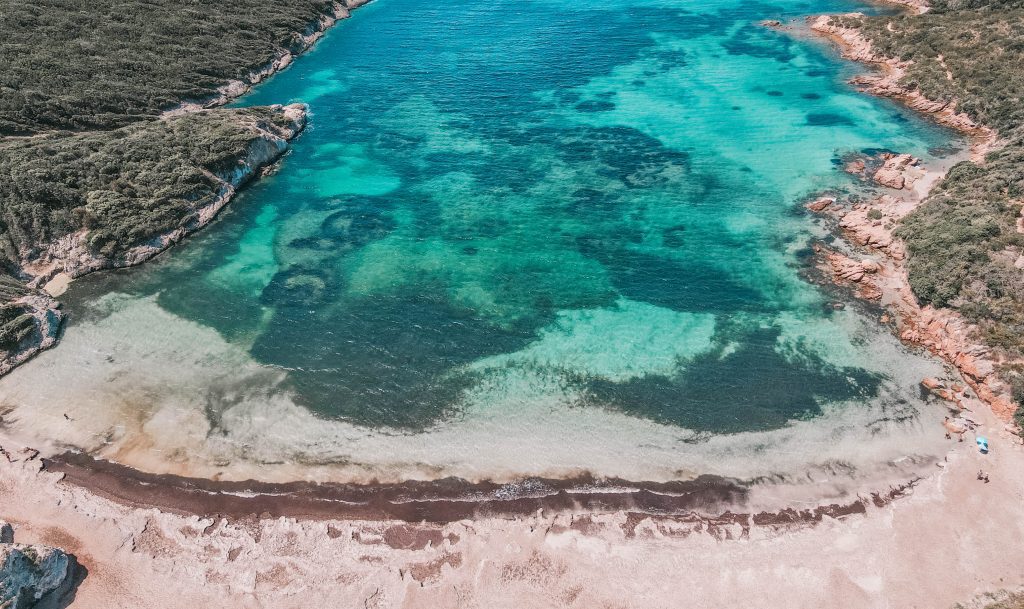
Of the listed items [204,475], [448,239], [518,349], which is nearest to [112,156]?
[448,239]

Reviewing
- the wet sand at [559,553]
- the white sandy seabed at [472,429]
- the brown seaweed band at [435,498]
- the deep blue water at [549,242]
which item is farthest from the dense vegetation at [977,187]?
the brown seaweed band at [435,498]

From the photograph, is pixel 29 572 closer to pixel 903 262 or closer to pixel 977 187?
pixel 903 262

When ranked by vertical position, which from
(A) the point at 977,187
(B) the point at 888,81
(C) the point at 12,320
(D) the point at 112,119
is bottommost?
(C) the point at 12,320

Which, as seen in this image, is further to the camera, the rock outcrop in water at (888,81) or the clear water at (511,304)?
the rock outcrop in water at (888,81)

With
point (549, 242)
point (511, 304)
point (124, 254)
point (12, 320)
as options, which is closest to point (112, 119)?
point (124, 254)

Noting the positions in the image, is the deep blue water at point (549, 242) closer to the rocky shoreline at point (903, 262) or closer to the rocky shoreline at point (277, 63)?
the rocky shoreline at point (277, 63)

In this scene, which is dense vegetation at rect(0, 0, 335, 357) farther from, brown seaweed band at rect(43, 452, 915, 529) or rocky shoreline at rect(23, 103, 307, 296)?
A: brown seaweed band at rect(43, 452, 915, 529)
